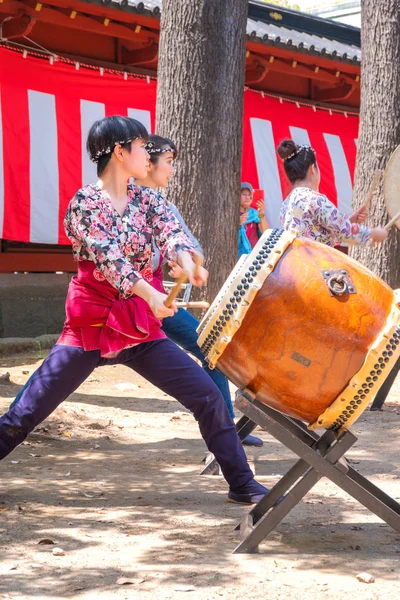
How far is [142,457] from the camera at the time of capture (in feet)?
16.6

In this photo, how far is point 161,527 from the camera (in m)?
3.62

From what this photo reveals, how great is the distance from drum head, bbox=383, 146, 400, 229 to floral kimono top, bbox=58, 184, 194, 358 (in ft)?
10.8

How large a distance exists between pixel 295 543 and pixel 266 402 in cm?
59

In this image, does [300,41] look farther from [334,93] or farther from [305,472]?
[305,472]

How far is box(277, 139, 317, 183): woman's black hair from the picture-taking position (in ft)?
16.4

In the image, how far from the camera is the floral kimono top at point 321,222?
4727 mm

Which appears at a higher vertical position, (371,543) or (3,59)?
(3,59)

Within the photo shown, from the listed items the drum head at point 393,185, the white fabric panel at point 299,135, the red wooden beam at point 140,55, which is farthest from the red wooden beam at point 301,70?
the drum head at point 393,185

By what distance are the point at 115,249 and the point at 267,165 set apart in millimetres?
8384

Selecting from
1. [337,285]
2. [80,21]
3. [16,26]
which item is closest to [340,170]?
[80,21]

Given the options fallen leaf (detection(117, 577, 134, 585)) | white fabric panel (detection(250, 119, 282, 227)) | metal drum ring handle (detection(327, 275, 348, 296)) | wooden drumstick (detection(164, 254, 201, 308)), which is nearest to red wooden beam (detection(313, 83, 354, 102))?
white fabric panel (detection(250, 119, 282, 227))

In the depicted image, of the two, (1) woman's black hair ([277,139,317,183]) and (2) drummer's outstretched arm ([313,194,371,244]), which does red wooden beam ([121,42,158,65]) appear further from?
(2) drummer's outstretched arm ([313,194,371,244])

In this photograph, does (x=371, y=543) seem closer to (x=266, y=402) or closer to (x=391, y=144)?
(x=266, y=402)

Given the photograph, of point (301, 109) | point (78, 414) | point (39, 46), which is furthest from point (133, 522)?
point (301, 109)
